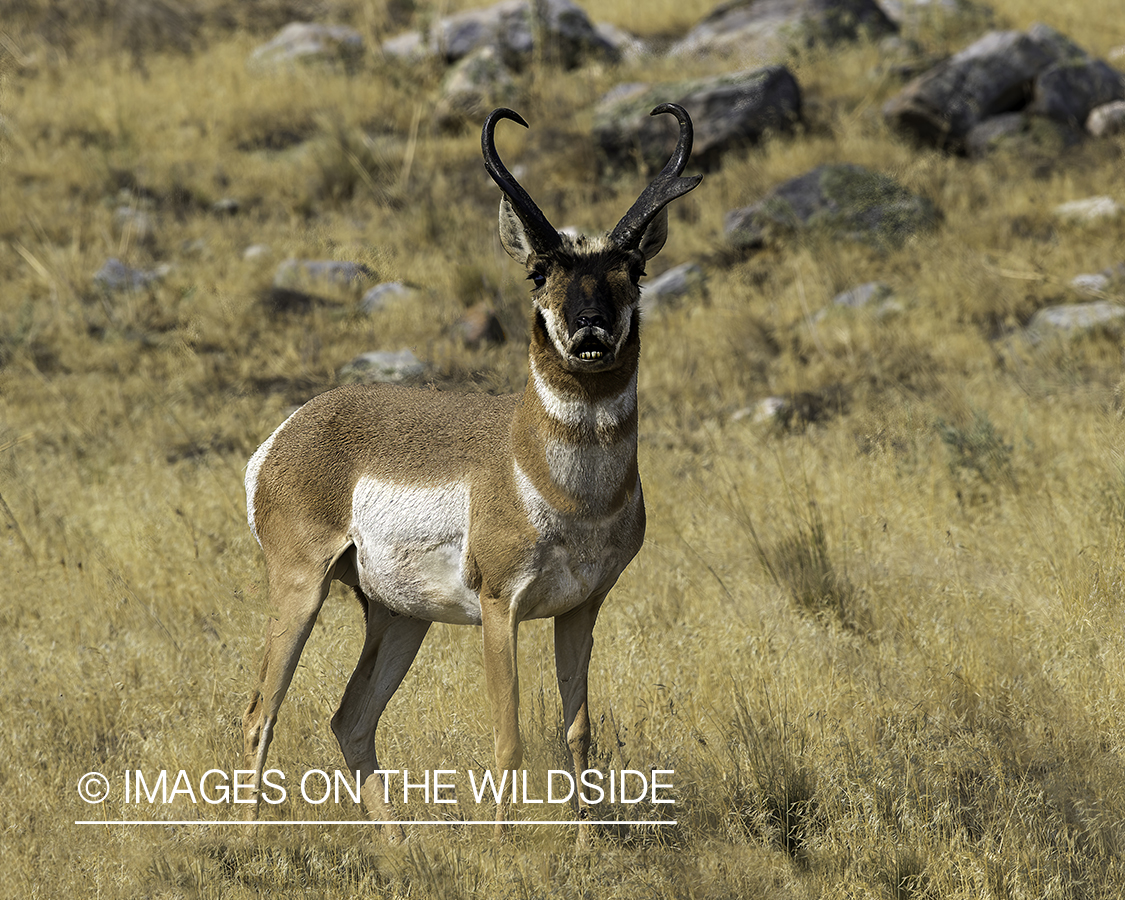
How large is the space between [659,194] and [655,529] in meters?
3.99

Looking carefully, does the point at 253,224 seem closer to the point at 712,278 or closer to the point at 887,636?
the point at 712,278

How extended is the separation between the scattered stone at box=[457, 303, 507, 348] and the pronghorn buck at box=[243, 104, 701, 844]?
617 centimetres

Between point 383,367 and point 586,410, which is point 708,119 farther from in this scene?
point 586,410

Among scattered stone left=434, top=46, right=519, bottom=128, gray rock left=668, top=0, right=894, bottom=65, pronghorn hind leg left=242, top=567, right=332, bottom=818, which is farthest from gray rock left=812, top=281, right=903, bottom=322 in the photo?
pronghorn hind leg left=242, top=567, right=332, bottom=818

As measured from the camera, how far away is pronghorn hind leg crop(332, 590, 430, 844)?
479 cm

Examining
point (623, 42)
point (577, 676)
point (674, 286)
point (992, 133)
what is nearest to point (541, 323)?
point (577, 676)

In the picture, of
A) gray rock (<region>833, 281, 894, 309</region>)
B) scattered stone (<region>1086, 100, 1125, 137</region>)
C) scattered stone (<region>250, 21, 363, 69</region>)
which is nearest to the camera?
gray rock (<region>833, 281, 894, 309</region>)

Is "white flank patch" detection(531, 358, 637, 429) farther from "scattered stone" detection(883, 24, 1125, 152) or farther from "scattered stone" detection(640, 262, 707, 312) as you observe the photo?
"scattered stone" detection(883, 24, 1125, 152)

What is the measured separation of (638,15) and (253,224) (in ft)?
36.2

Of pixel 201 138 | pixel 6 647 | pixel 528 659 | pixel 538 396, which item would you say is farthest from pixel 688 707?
pixel 201 138

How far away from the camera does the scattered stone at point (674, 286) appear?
1235cm

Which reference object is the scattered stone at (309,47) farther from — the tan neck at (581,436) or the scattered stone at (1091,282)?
the tan neck at (581,436)

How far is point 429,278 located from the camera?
1241cm

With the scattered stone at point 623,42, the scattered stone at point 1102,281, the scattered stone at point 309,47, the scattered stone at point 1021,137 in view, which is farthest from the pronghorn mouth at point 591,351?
the scattered stone at point 309,47
